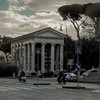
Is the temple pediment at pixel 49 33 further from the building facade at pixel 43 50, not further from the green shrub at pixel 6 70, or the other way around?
the green shrub at pixel 6 70

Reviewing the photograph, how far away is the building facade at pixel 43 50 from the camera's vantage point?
111m

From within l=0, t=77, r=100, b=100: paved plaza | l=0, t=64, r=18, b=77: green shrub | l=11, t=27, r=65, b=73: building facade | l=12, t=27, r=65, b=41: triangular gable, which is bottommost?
l=0, t=77, r=100, b=100: paved plaza

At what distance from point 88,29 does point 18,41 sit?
36.7 m

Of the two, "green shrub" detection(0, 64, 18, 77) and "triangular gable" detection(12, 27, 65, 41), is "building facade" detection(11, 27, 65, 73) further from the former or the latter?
"green shrub" detection(0, 64, 18, 77)

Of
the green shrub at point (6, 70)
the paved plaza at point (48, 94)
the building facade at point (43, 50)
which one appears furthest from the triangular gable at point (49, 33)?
the paved plaza at point (48, 94)

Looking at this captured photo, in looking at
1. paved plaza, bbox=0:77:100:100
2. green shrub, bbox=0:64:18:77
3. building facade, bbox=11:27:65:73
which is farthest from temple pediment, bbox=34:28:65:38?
paved plaza, bbox=0:77:100:100

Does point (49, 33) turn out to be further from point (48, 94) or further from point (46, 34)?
point (48, 94)

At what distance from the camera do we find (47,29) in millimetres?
111688

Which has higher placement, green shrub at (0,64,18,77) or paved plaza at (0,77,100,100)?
green shrub at (0,64,18,77)

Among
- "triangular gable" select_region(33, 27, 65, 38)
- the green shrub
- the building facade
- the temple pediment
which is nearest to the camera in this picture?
the green shrub

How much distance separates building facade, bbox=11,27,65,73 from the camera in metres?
111

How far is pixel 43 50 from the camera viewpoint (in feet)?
369

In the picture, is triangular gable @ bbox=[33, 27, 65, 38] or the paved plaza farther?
triangular gable @ bbox=[33, 27, 65, 38]

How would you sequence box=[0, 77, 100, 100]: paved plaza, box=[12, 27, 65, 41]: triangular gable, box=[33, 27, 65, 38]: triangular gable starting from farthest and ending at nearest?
box=[33, 27, 65, 38]: triangular gable
box=[12, 27, 65, 41]: triangular gable
box=[0, 77, 100, 100]: paved plaza
